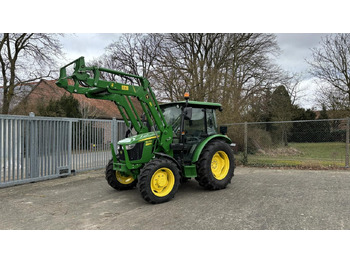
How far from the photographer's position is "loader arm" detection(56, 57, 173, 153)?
14.1 feet

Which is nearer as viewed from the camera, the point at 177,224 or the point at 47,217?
the point at 177,224

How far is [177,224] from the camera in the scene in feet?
12.3

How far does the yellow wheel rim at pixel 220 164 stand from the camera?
6.12 metres

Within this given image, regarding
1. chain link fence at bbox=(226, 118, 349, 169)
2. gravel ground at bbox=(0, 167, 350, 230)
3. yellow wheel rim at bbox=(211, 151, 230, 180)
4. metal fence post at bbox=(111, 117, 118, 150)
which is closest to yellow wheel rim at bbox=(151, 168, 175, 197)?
gravel ground at bbox=(0, 167, 350, 230)

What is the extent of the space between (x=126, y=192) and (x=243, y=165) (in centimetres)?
566

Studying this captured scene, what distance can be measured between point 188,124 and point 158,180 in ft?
5.71


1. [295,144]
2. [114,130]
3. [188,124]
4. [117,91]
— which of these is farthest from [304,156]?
[117,91]

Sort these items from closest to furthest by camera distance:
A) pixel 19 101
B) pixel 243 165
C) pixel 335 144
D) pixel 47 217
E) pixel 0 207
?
1. pixel 47 217
2. pixel 0 207
3. pixel 335 144
4. pixel 243 165
5. pixel 19 101

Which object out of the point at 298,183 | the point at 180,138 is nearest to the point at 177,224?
the point at 180,138

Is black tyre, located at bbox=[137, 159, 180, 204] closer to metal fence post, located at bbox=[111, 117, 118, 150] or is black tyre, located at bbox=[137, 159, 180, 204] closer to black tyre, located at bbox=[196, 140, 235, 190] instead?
black tyre, located at bbox=[196, 140, 235, 190]

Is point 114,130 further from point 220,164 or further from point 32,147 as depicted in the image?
point 220,164

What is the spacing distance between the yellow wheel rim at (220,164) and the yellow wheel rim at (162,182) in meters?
1.49

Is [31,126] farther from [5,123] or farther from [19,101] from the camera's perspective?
[19,101]

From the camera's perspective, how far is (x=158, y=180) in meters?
4.83
